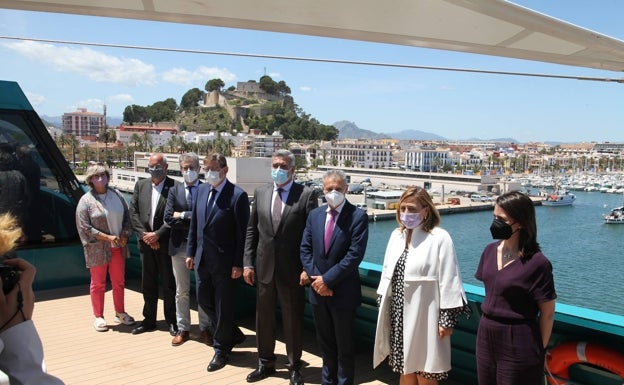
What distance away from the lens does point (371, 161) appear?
422 feet

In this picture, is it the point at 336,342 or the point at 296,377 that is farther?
the point at 296,377

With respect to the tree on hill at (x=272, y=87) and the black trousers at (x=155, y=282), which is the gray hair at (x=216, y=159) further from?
the tree on hill at (x=272, y=87)

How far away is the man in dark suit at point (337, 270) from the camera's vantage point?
2.64m

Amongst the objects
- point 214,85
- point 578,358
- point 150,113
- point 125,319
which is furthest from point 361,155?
point 578,358

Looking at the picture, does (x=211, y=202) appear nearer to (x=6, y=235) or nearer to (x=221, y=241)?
(x=221, y=241)

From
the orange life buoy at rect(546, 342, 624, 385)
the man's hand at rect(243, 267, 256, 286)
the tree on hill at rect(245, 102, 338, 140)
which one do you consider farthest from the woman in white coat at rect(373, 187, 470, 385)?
the tree on hill at rect(245, 102, 338, 140)

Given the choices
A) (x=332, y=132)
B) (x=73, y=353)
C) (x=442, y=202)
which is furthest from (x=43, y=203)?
(x=332, y=132)

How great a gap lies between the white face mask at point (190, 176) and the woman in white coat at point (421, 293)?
5.60ft

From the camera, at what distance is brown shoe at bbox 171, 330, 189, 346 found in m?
3.55

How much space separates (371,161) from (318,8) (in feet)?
419

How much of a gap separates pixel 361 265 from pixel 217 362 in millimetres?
1085

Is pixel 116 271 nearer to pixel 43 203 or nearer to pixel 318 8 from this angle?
pixel 43 203

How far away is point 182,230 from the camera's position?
358 centimetres

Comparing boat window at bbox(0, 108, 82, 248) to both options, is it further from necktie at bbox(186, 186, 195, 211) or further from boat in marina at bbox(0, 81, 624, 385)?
necktie at bbox(186, 186, 195, 211)
